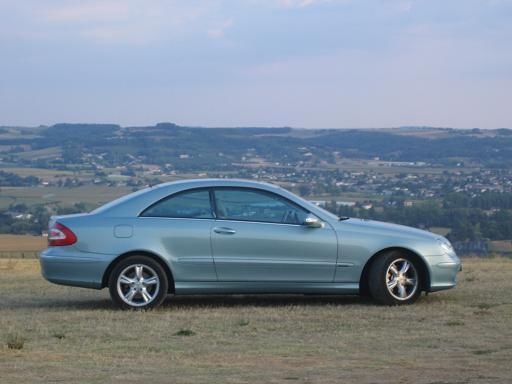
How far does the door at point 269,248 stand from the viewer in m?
→ 10.9

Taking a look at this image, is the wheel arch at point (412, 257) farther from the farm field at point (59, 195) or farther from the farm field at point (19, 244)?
the farm field at point (59, 195)

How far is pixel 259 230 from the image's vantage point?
35.9 feet

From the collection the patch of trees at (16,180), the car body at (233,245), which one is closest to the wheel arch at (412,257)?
the car body at (233,245)

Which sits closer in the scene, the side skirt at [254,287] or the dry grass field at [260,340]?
the dry grass field at [260,340]

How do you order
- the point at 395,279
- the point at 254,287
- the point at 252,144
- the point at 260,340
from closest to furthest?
the point at 260,340
the point at 254,287
the point at 395,279
the point at 252,144

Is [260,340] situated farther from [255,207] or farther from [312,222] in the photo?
[255,207]

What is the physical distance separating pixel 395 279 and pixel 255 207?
163 cm

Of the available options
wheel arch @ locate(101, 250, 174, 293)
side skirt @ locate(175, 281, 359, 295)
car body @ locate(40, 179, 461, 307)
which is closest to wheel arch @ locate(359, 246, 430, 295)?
car body @ locate(40, 179, 461, 307)

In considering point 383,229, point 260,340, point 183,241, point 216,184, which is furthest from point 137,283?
point 383,229

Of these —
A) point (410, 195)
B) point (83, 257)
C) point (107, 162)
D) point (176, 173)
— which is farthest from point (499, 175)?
point (83, 257)

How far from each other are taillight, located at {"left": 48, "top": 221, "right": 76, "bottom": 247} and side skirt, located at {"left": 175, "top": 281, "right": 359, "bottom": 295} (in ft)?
3.84

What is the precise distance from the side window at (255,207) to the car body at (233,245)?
10 millimetres

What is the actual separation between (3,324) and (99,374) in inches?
115

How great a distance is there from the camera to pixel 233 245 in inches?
430
